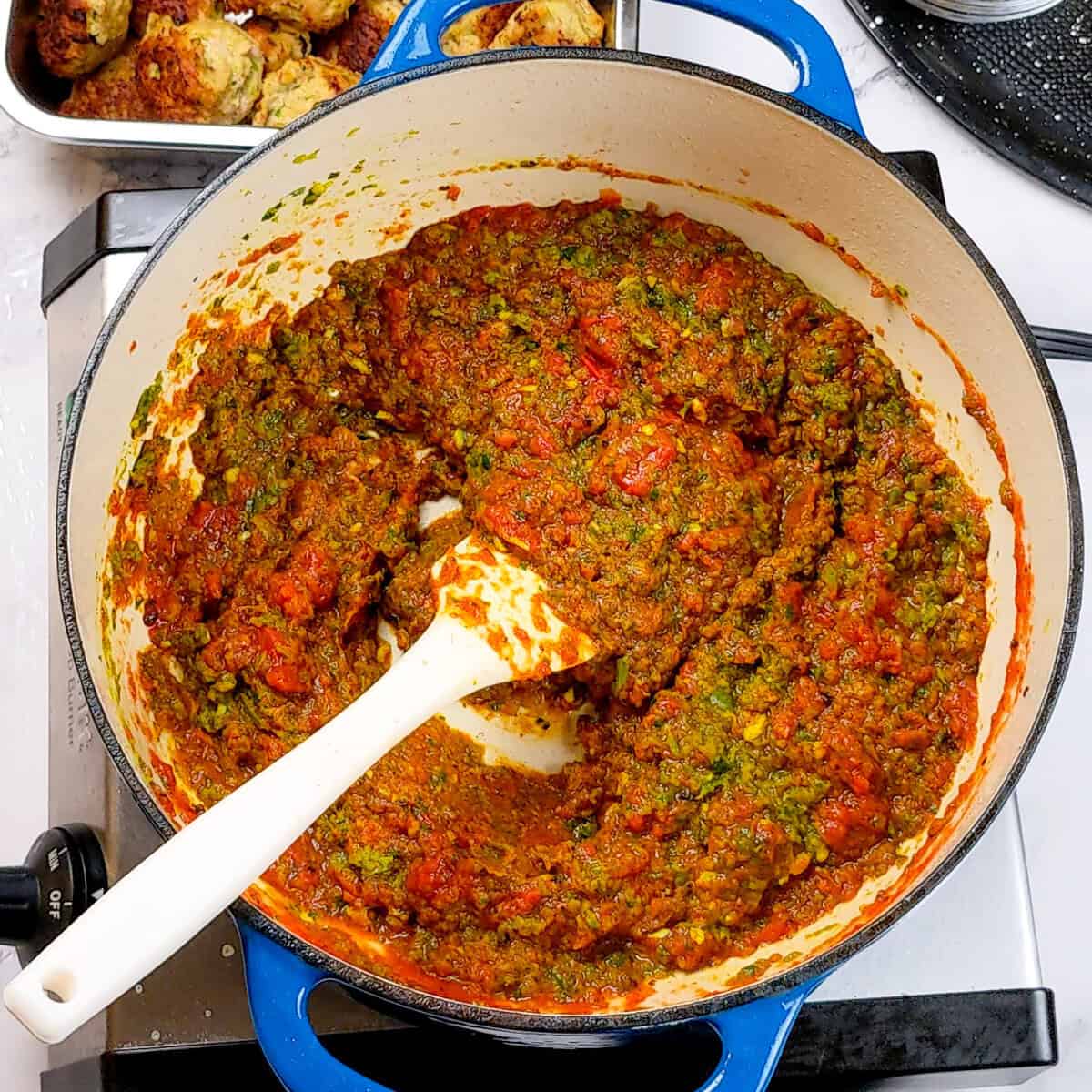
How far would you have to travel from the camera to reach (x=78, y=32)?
5.67 feet

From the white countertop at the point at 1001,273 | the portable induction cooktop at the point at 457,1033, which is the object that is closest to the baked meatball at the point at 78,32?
the white countertop at the point at 1001,273

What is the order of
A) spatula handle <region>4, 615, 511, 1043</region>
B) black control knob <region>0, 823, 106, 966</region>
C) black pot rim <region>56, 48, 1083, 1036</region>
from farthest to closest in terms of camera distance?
black control knob <region>0, 823, 106, 966</region>, black pot rim <region>56, 48, 1083, 1036</region>, spatula handle <region>4, 615, 511, 1043</region>

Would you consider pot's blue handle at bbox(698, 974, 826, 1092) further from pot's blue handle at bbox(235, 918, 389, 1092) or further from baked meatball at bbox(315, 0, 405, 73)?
baked meatball at bbox(315, 0, 405, 73)

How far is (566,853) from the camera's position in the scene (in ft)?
4.77

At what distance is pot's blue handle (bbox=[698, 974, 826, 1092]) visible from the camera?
1.28 m

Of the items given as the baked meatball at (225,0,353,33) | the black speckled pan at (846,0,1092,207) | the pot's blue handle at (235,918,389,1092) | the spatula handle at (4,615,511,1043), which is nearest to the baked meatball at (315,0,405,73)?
the baked meatball at (225,0,353,33)

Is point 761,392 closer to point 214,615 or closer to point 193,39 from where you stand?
point 214,615

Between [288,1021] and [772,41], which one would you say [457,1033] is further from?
[772,41]

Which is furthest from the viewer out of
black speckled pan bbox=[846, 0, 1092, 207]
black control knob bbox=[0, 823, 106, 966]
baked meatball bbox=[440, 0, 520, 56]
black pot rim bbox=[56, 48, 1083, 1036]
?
black speckled pan bbox=[846, 0, 1092, 207]

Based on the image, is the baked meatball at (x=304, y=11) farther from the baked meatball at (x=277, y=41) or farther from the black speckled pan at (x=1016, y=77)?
the black speckled pan at (x=1016, y=77)

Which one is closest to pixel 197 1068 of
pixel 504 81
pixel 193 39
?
pixel 504 81

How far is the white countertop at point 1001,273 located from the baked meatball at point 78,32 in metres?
0.17

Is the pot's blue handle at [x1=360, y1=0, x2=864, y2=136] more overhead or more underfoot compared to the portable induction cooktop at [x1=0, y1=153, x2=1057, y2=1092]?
more overhead

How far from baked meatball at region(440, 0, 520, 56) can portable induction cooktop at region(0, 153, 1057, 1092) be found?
0.46 m
